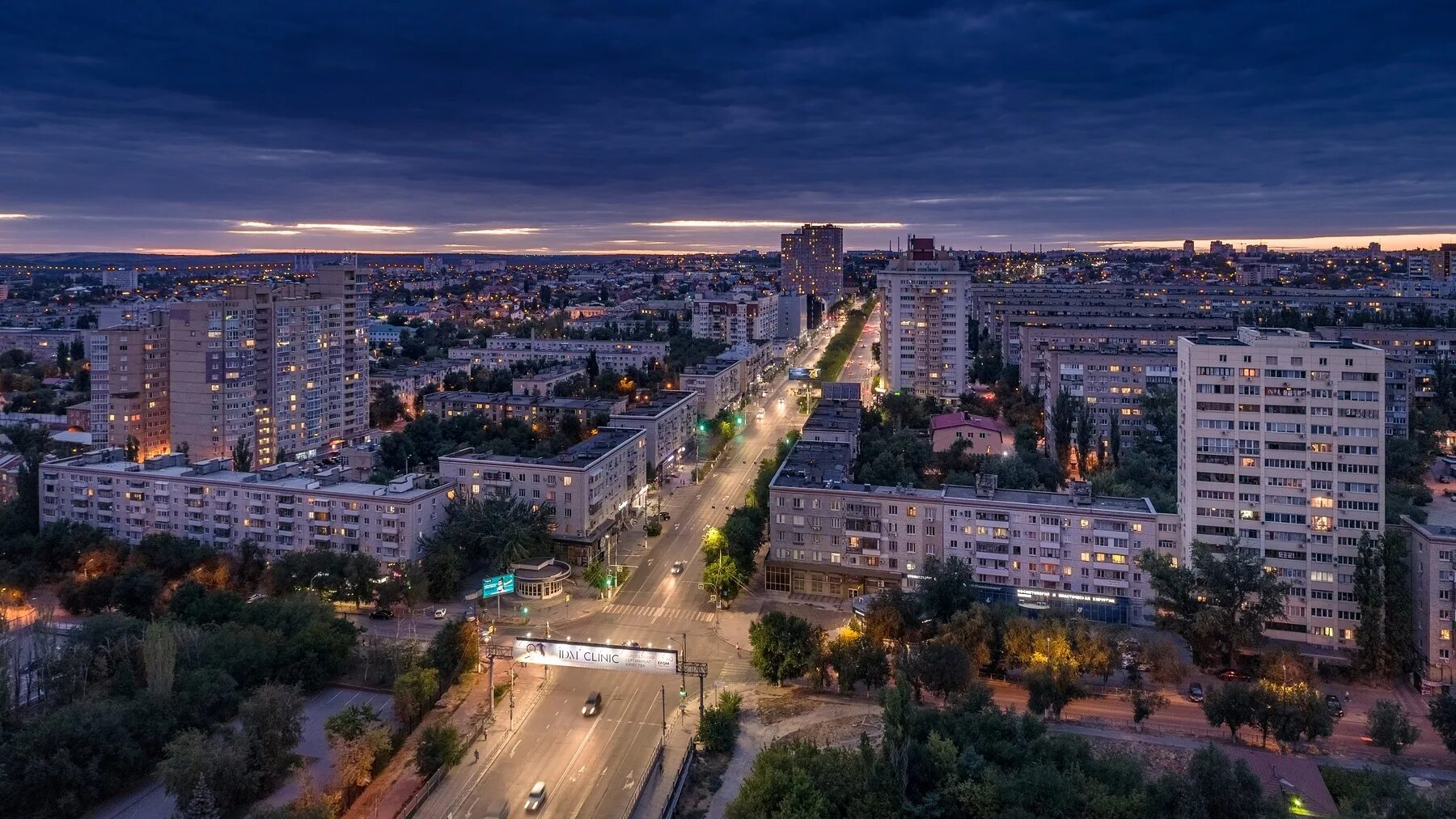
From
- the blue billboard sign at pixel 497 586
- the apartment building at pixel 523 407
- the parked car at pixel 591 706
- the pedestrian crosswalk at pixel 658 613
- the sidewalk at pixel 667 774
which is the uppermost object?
the apartment building at pixel 523 407

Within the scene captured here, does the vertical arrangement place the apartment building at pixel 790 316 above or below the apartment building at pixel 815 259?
below

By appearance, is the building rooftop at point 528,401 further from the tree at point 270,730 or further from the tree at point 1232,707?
the tree at point 1232,707

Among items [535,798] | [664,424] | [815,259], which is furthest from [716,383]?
[815,259]

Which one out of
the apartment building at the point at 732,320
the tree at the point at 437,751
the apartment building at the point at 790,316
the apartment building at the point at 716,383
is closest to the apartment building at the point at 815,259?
the apartment building at the point at 790,316

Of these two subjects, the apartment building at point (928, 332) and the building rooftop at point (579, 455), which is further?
the apartment building at point (928, 332)

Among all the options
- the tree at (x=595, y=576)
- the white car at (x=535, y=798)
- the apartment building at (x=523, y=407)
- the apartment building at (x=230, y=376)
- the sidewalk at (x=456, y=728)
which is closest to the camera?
the white car at (x=535, y=798)

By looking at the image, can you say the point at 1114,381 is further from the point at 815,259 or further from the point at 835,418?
the point at 815,259

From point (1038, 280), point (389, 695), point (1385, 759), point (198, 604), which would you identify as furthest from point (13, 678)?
point (1038, 280)
